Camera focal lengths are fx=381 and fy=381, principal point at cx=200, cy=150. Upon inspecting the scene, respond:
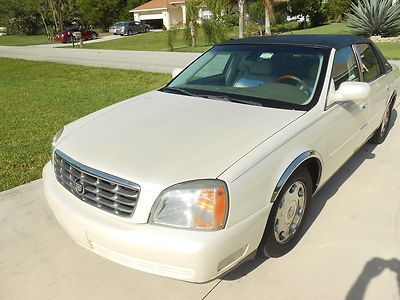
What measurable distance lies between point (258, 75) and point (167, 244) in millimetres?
1973

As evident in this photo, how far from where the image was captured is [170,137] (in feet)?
8.45

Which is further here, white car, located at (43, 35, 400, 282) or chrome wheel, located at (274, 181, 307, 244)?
chrome wheel, located at (274, 181, 307, 244)

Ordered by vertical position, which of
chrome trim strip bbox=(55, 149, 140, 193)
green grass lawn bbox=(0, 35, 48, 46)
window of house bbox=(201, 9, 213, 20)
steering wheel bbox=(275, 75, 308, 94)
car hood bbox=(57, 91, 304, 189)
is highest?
window of house bbox=(201, 9, 213, 20)

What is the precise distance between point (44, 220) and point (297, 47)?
8.94 feet

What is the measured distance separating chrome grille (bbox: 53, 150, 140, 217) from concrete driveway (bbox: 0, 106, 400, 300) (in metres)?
0.63

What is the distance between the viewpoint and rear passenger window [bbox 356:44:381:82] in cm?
393

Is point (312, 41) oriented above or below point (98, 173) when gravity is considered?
above

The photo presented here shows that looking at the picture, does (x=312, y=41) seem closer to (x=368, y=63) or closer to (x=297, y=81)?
(x=297, y=81)

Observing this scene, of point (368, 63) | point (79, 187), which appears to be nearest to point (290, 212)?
point (79, 187)

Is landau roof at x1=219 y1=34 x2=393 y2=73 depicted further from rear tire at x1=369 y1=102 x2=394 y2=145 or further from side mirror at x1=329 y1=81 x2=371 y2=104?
rear tire at x1=369 y1=102 x2=394 y2=145

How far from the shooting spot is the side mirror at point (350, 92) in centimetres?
293

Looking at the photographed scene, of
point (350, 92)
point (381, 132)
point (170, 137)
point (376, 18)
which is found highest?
point (350, 92)

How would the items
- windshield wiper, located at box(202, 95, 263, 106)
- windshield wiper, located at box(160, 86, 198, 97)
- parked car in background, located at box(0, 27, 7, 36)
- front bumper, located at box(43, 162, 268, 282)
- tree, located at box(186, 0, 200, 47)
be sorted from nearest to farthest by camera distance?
front bumper, located at box(43, 162, 268, 282) < windshield wiper, located at box(202, 95, 263, 106) < windshield wiper, located at box(160, 86, 198, 97) < tree, located at box(186, 0, 200, 47) < parked car in background, located at box(0, 27, 7, 36)

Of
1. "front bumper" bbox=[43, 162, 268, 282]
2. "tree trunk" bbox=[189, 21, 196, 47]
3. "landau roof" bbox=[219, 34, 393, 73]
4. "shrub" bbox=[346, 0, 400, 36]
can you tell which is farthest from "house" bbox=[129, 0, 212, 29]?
"front bumper" bbox=[43, 162, 268, 282]
